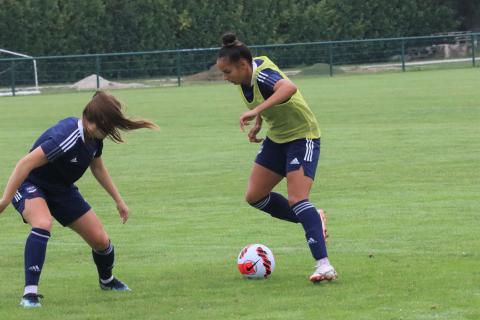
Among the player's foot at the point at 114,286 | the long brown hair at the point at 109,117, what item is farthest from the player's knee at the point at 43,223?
the player's foot at the point at 114,286

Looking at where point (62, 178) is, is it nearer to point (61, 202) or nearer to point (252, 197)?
point (61, 202)

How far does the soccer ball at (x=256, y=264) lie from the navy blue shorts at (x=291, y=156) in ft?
2.19

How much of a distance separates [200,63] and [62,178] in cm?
3740

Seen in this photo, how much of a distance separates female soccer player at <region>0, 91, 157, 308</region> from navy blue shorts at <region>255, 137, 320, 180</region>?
1.35 metres

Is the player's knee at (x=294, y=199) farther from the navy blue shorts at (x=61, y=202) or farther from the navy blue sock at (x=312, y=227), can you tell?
the navy blue shorts at (x=61, y=202)

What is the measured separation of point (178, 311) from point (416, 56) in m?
41.4

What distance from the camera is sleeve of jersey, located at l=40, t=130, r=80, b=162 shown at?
284 inches

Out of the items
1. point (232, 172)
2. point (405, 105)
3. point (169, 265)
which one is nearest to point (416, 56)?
point (405, 105)

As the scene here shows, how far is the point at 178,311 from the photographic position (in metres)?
7.20

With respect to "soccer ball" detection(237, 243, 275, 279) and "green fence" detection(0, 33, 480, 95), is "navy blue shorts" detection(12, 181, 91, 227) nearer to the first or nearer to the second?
"soccer ball" detection(237, 243, 275, 279)

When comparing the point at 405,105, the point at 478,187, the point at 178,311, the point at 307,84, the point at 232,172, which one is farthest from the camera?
the point at 307,84

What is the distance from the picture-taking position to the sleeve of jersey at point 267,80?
809 cm

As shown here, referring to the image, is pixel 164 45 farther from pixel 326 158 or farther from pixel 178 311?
pixel 178 311

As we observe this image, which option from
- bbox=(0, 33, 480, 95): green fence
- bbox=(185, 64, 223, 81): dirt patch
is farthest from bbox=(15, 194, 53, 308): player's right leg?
bbox=(185, 64, 223, 81): dirt patch
